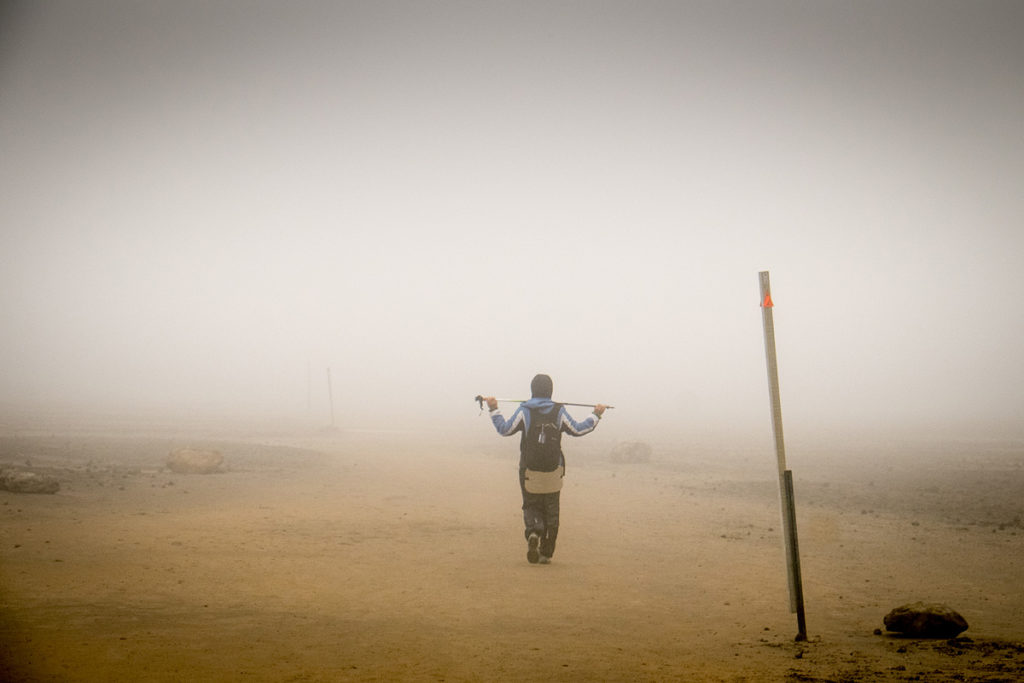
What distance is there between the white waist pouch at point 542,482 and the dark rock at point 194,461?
15114mm

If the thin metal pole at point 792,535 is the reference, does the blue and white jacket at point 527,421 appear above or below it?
above

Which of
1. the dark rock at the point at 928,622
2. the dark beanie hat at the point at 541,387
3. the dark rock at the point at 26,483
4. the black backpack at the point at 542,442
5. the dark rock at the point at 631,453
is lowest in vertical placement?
the dark rock at the point at 631,453

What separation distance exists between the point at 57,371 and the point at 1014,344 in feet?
702

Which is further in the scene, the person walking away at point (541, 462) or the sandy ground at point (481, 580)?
the person walking away at point (541, 462)

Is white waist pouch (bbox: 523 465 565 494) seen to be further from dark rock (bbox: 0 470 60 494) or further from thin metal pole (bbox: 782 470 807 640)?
dark rock (bbox: 0 470 60 494)

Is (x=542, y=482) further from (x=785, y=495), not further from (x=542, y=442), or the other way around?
(x=785, y=495)

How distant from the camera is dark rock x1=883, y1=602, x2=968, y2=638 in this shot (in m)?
6.71

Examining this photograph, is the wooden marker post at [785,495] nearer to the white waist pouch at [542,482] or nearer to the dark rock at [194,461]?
the white waist pouch at [542,482]

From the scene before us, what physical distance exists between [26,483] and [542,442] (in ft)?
40.6

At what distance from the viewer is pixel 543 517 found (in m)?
10.5

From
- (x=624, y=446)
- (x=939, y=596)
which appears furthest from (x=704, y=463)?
(x=939, y=596)

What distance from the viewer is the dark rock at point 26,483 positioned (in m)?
15.4

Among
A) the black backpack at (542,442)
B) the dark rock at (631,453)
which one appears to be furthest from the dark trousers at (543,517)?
the dark rock at (631,453)

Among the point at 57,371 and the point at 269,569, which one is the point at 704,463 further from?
the point at 57,371
